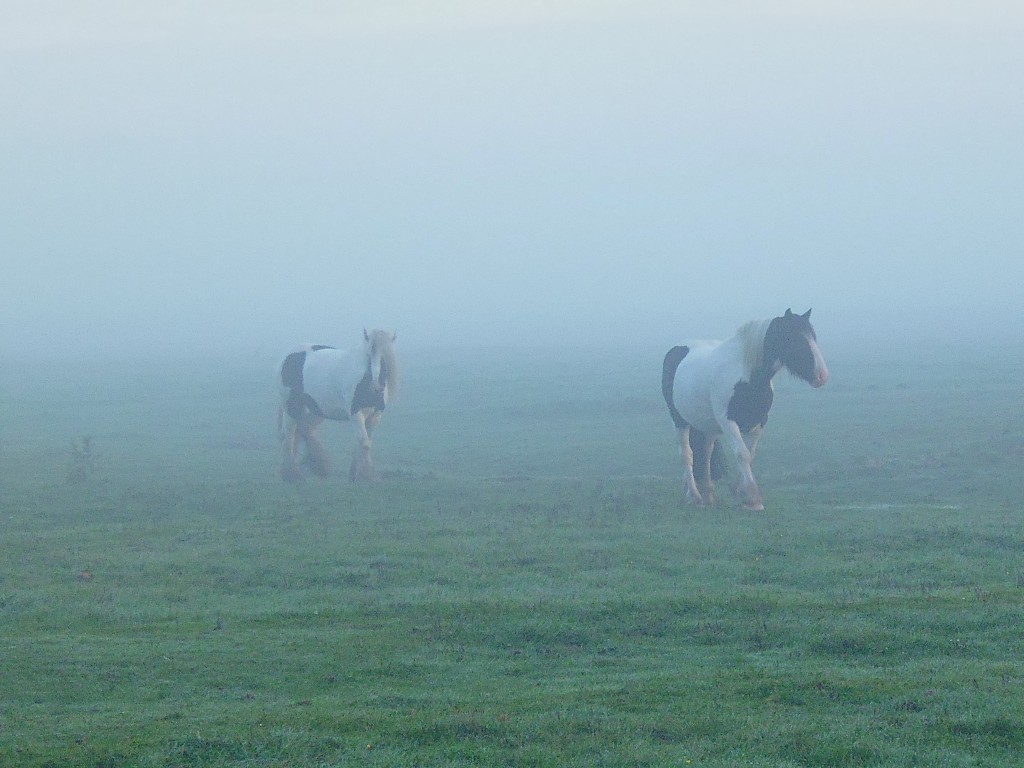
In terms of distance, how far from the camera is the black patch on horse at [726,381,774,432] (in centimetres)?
1474

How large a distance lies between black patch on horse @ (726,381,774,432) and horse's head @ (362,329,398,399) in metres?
6.36

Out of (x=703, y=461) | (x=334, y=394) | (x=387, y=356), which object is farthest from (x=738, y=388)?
(x=334, y=394)

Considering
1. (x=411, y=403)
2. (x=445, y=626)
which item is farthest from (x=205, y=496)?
(x=411, y=403)

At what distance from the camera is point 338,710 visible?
20.4 ft

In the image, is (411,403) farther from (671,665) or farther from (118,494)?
(671,665)

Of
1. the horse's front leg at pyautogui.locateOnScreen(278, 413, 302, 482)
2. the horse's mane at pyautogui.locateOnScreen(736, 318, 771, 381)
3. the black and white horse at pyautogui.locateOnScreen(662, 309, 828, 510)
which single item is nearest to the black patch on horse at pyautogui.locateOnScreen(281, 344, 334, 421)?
the horse's front leg at pyautogui.locateOnScreen(278, 413, 302, 482)

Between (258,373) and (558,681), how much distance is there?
6045cm

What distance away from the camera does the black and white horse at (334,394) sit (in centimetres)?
1895

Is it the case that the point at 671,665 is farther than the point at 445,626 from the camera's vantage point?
No

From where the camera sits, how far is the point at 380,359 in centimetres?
1898

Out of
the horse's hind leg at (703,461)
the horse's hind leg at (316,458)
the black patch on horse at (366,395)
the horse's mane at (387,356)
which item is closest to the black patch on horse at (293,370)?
the horse's hind leg at (316,458)

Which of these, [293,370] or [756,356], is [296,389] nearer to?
[293,370]

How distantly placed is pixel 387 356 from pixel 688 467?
5625 millimetres

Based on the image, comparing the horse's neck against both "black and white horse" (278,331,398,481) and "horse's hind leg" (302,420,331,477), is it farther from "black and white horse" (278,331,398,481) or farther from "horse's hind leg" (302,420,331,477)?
"horse's hind leg" (302,420,331,477)
